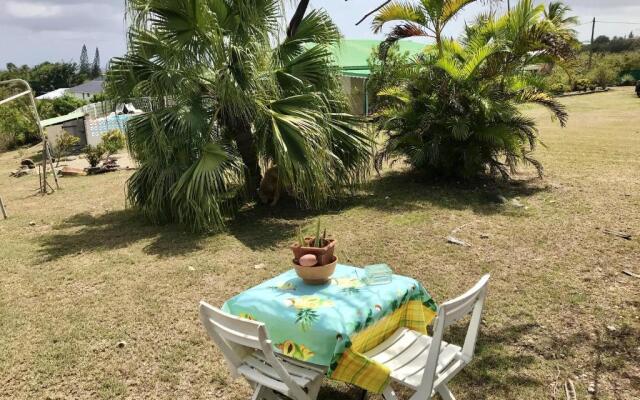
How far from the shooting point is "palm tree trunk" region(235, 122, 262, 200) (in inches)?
279

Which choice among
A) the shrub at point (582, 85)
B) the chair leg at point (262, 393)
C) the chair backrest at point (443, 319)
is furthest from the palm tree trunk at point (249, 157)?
the shrub at point (582, 85)

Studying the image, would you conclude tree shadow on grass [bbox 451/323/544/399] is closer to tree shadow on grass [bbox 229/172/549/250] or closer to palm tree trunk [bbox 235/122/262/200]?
tree shadow on grass [bbox 229/172/549/250]

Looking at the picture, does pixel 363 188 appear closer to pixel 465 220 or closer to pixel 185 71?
pixel 465 220

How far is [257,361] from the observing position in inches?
102

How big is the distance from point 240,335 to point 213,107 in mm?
5078

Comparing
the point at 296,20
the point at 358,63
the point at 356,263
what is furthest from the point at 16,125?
the point at 356,263

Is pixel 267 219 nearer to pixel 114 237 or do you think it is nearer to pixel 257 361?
pixel 114 237

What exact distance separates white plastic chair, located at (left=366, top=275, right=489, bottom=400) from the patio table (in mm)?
82

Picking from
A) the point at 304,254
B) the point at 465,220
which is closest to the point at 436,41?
the point at 465,220

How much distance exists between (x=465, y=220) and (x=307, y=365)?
4.36m

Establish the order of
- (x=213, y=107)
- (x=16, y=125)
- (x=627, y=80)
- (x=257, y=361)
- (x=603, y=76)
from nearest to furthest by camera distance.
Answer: (x=257, y=361), (x=213, y=107), (x=16, y=125), (x=603, y=76), (x=627, y=80)

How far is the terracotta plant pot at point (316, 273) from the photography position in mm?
2828

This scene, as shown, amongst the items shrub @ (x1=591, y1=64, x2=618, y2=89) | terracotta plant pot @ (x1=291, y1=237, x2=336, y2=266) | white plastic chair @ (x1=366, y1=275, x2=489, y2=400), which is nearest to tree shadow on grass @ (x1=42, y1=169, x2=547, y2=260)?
terracotta plant pot @ (x1=291, y1=237, x2=336, y2=266)

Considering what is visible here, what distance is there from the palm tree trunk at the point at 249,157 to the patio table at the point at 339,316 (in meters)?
4.30
